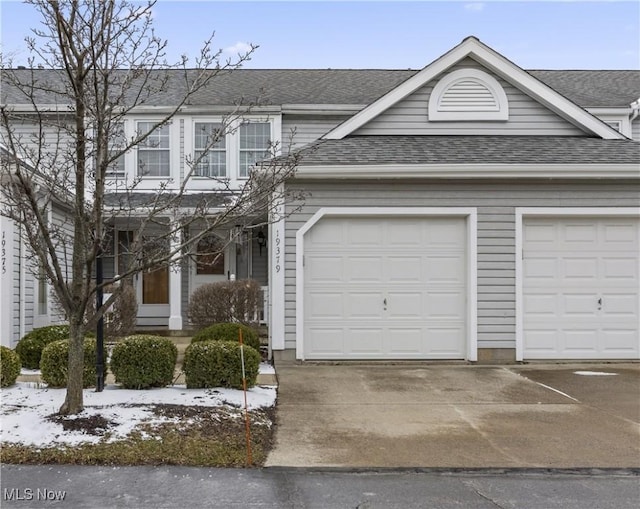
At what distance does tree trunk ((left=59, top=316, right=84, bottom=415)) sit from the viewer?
555cm

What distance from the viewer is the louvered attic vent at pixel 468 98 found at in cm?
1041

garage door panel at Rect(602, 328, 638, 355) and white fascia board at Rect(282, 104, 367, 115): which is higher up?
white fascia board at Rect(282, 104, 367, 115)

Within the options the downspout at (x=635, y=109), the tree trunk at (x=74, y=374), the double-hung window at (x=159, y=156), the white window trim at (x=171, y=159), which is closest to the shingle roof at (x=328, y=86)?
the downspout at (x=635, y=109)

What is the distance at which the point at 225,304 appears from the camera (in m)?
10.7

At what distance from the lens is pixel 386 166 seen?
925cm

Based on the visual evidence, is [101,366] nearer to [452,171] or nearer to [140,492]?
[140,492]

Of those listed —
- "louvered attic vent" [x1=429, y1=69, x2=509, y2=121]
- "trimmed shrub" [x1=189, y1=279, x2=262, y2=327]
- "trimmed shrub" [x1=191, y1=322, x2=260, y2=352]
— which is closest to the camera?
"trimmed shrub" [x1=191, y1=322, x2=260, y2=352]

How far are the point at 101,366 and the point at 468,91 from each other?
7746 millimetres

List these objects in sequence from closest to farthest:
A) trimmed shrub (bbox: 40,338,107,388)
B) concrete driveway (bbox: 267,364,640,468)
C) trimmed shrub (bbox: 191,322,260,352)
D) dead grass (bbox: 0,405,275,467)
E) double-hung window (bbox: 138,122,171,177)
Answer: dead grass (bbox: 0,405,275,467), concrete driveway (bbox: 267,364,640,468), trimmed shrub (bbox: 40,338,107,388), trimmed shrub (bbox: 191,322,260,352), double-hung window (bbox: 138,122,171,177)

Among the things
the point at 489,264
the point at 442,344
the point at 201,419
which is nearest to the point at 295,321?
the point at 442,344

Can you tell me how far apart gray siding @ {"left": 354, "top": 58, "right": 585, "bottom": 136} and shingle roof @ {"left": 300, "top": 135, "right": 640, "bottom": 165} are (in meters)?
0.15

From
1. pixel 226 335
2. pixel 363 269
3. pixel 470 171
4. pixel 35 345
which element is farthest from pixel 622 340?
pixel 35 345

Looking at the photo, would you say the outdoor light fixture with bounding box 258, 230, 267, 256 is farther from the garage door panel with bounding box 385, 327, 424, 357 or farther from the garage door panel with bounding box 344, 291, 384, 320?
the garage door panel with bounding box 385, 327, 424, 357

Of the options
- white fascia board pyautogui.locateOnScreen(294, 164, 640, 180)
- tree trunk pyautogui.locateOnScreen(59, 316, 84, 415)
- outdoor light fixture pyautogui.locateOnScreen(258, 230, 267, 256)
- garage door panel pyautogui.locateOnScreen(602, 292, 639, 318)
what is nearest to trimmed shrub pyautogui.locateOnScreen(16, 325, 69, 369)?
tree trunk pyautogui.locateOnScreen(59, 316, 84, 415)
